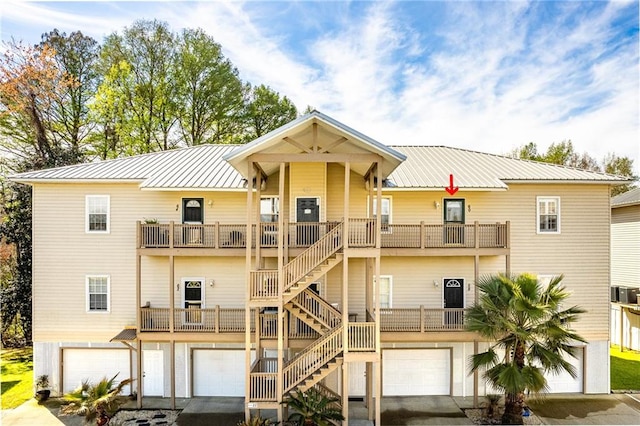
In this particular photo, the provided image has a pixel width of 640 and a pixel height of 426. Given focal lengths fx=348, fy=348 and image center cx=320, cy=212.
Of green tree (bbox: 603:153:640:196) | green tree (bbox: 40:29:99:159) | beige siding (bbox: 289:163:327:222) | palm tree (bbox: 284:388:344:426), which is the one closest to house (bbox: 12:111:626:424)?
beige siding (bbox: 289:163:327:222)

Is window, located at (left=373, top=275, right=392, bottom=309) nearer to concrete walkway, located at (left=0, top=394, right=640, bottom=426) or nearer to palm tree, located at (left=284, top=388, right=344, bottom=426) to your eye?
concrete walkway, located at (left=0, top=394, right=640, bottom=426)

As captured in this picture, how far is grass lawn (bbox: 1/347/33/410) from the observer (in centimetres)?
1382

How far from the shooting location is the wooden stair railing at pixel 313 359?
1130cm

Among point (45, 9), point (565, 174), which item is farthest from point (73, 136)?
point (565, 174)

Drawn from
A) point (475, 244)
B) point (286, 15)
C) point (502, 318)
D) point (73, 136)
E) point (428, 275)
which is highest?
point (286, 15)

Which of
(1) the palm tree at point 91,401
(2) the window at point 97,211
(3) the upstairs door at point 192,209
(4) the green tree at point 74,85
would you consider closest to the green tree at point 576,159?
(3) the upstairs door at point 192,209

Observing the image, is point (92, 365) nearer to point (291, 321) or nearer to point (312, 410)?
point (291, 321)

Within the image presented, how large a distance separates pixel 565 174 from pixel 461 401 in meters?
10.4

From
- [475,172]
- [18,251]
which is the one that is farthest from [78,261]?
[475,172]

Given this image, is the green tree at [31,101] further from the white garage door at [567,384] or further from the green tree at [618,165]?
the green tree at [618,165]

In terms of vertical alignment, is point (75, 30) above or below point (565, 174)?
above

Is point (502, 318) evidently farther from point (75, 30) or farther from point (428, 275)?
point (75, 30)

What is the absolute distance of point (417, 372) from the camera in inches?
573

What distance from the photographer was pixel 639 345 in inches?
735
